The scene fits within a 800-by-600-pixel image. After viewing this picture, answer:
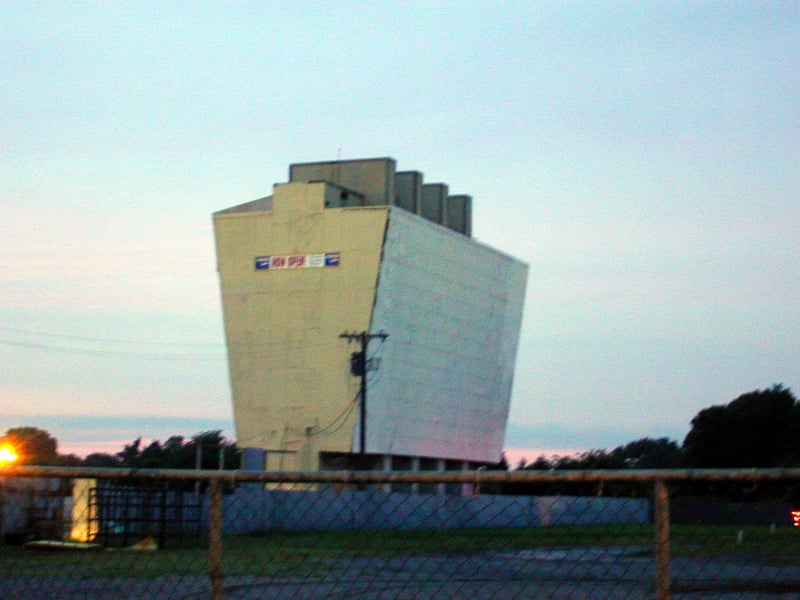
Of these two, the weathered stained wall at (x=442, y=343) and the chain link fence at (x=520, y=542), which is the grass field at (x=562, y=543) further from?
the weathered stained wall at (x=442, y=343)

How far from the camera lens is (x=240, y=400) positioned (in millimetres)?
64625

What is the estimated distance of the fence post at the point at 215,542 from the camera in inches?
252

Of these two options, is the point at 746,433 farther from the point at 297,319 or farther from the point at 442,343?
the point at 297,319

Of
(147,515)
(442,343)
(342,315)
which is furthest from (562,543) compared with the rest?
(442,343)

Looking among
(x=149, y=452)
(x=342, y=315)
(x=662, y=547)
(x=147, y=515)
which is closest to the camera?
(x=662, y=547)

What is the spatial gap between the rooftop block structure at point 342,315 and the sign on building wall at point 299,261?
7 cm

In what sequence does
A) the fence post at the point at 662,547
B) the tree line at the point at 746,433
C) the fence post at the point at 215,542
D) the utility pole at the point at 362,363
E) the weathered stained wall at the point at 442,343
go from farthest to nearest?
the tree line at the point at 746,433, the weathered stained wall at the point at 442,343, the utility pole at the point at 362,363, the fence post at the point at 215,542, the fence post at the point at 662,547

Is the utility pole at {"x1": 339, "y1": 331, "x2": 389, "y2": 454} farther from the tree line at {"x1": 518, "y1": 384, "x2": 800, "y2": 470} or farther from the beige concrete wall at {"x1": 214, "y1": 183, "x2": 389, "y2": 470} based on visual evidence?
the tree line at {"x1": 518, "y1": 384, "x2": 800, "y2": 470}

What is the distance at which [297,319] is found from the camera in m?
61.9

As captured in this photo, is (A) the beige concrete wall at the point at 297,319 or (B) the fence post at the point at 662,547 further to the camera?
(A) the beige concrete wall at the point at 297,319

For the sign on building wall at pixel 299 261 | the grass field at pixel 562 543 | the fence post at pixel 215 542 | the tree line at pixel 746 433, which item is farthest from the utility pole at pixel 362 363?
the fence post at pixel 215 542

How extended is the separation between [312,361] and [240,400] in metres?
6.06

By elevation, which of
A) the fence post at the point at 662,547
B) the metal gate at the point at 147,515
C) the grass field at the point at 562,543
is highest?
the fence post at the point at 662,547

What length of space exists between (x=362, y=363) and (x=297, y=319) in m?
7.16
